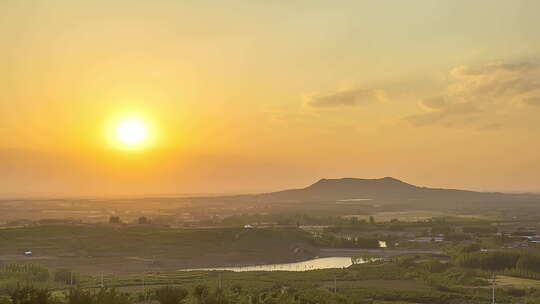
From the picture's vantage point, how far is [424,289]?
1875 inches

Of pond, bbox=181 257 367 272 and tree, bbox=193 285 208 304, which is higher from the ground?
tree, bbox=193 285 208 304

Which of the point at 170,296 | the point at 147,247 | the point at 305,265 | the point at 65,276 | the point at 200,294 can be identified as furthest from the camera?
the point at 147,247

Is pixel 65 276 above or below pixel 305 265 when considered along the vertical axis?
above

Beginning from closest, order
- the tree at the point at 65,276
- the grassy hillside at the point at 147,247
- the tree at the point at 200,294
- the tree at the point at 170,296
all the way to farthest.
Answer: the tree at the point at 200,294 → the tree at the point at 170,296 → the tree at the point at 65,276 → the grassy hillside at the point at 147,247

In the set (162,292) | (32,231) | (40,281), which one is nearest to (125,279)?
(40,281)

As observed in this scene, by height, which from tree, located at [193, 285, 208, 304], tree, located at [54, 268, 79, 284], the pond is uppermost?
tree, located at [193, 285, 208, 304]

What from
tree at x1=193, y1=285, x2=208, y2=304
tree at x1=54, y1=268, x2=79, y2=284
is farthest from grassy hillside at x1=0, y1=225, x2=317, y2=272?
tree at x1=193, y1=285, x2=208, y2=304

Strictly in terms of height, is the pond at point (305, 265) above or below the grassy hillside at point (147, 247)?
below

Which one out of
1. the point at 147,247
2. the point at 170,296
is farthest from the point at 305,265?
the point at 170,296

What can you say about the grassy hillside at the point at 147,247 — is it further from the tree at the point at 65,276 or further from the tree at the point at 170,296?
the tree at the point at 170,296

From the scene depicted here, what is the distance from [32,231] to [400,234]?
57.6 metres

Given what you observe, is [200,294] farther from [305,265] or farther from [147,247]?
[147,247]

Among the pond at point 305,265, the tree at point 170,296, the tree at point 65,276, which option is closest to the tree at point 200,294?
the tree at point 170,296

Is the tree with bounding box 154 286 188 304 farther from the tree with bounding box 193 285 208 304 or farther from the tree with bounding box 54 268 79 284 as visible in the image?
the tree with bounding box 54 268 79 284
